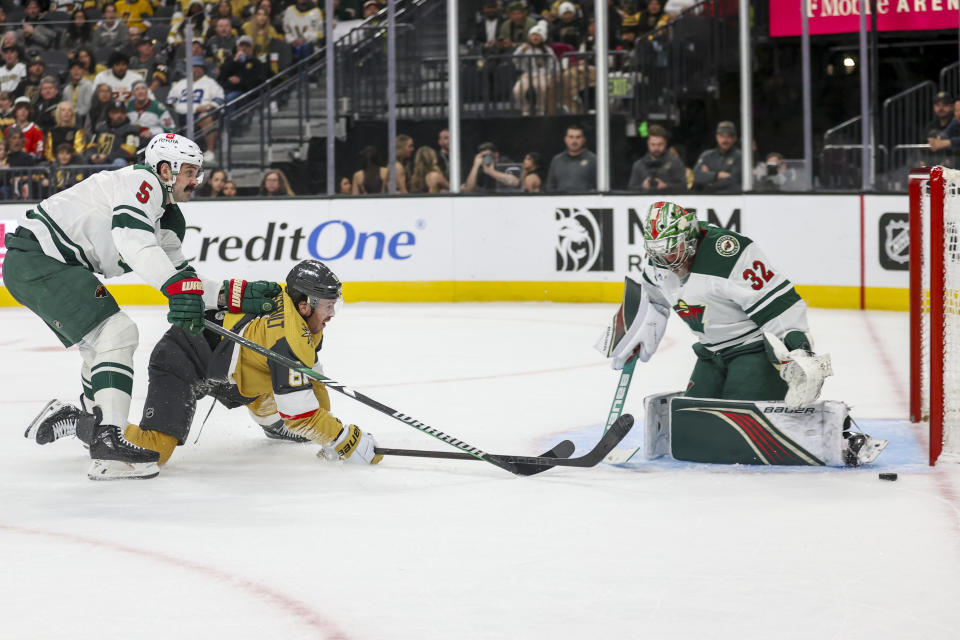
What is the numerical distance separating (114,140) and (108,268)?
6.21 m

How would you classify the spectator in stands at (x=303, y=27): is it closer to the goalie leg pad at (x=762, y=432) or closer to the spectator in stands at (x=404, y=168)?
the spectator in stands at (x=404, y=168)

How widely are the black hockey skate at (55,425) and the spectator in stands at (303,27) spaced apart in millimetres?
6635

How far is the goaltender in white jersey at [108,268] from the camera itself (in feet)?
12.8

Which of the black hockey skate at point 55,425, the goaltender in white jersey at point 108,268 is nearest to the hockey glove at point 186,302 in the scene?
the goaltender in white jersey at point 108,268

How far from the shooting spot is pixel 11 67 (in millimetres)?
10781

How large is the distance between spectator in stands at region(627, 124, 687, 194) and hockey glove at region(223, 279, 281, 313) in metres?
5.22

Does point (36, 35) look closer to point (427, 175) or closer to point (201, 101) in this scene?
point (201, 101)

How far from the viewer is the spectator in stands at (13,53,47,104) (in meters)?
10.5

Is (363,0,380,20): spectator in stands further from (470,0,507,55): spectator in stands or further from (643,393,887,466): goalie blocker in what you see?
(643,393,887,466): goalie blocker

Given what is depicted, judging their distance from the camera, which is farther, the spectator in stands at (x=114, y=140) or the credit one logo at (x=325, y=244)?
the spectator in stands at (x=114, y=140)

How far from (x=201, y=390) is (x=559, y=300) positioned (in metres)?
5.42

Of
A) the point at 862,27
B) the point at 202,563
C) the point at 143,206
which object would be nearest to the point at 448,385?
the point at 143,206

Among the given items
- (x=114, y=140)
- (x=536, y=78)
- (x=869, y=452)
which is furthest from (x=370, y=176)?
(x=869, y=452)

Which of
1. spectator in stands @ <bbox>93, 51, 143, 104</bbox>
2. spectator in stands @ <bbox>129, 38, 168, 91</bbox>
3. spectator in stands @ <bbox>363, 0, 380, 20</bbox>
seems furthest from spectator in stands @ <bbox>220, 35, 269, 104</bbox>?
spectator in stands @ <bbox>363, 0, 380, 20</bbox>
